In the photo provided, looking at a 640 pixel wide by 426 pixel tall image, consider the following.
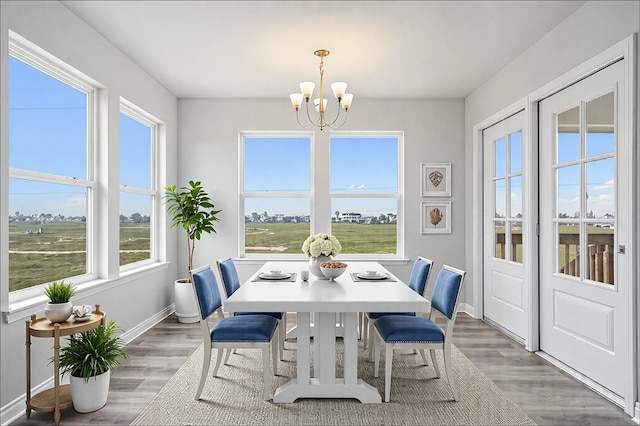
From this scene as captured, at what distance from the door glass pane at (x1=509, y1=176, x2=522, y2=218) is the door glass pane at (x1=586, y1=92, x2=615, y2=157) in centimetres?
110

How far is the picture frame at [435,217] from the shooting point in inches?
220

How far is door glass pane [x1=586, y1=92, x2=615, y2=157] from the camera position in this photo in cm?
294

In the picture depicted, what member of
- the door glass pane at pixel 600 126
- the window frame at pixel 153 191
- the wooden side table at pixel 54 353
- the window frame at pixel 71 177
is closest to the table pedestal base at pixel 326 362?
the wooden side table at pixel 54 353

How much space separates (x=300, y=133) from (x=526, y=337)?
3.48 metres

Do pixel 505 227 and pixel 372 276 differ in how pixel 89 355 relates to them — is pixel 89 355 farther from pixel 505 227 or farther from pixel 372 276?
pixel 505 227

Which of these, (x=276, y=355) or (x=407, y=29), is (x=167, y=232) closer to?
(x=276, y=355)

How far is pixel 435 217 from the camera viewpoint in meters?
5.60

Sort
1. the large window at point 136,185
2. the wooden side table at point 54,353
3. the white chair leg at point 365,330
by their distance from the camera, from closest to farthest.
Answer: the wooden side table at point 54,353 < the white chair leg at point 365,330 < the large window at point 136,185

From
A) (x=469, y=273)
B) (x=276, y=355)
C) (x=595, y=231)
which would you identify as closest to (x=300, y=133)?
(x=469, y=273)

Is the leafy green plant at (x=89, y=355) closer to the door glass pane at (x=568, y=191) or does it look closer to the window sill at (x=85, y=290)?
the window sill at (x=85, y=290)

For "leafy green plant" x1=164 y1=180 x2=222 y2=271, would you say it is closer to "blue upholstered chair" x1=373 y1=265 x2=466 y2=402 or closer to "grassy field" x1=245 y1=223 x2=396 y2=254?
"grassy field" x1=245 y1=223 x2=396 y2=254

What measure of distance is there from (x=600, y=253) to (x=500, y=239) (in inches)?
65.9

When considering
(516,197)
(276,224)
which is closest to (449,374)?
(516,197)

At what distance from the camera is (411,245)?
5629 mm
